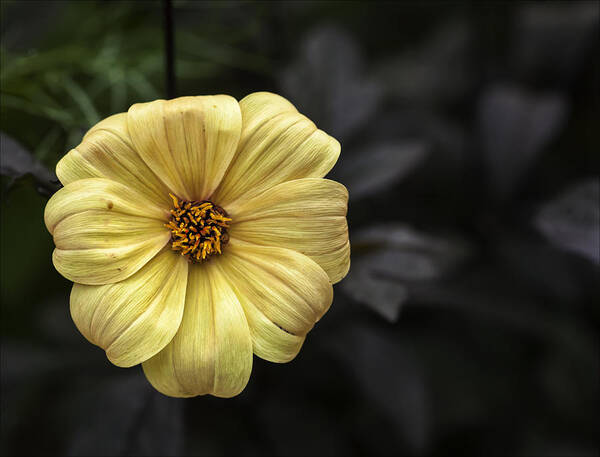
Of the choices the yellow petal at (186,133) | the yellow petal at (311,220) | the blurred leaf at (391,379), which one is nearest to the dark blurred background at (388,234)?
the blurred leaf at (391,379)

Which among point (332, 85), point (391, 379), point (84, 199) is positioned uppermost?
point (84, 199)

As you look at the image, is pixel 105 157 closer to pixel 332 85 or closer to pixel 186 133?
pixel 186 133

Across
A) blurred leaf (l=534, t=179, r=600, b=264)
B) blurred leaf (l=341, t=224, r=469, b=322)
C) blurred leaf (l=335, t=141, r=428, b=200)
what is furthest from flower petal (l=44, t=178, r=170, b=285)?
blurred leaf (l=534, t=179, r=600, b=264)

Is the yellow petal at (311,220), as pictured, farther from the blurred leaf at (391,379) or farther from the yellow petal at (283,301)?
the blurred leaf at (391,379)

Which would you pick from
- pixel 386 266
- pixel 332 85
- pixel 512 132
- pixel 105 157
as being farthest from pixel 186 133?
pixel 512 132

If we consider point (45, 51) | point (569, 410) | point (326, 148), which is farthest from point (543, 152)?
→ point (45, 51)

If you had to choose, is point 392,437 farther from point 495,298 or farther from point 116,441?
point 116,441
